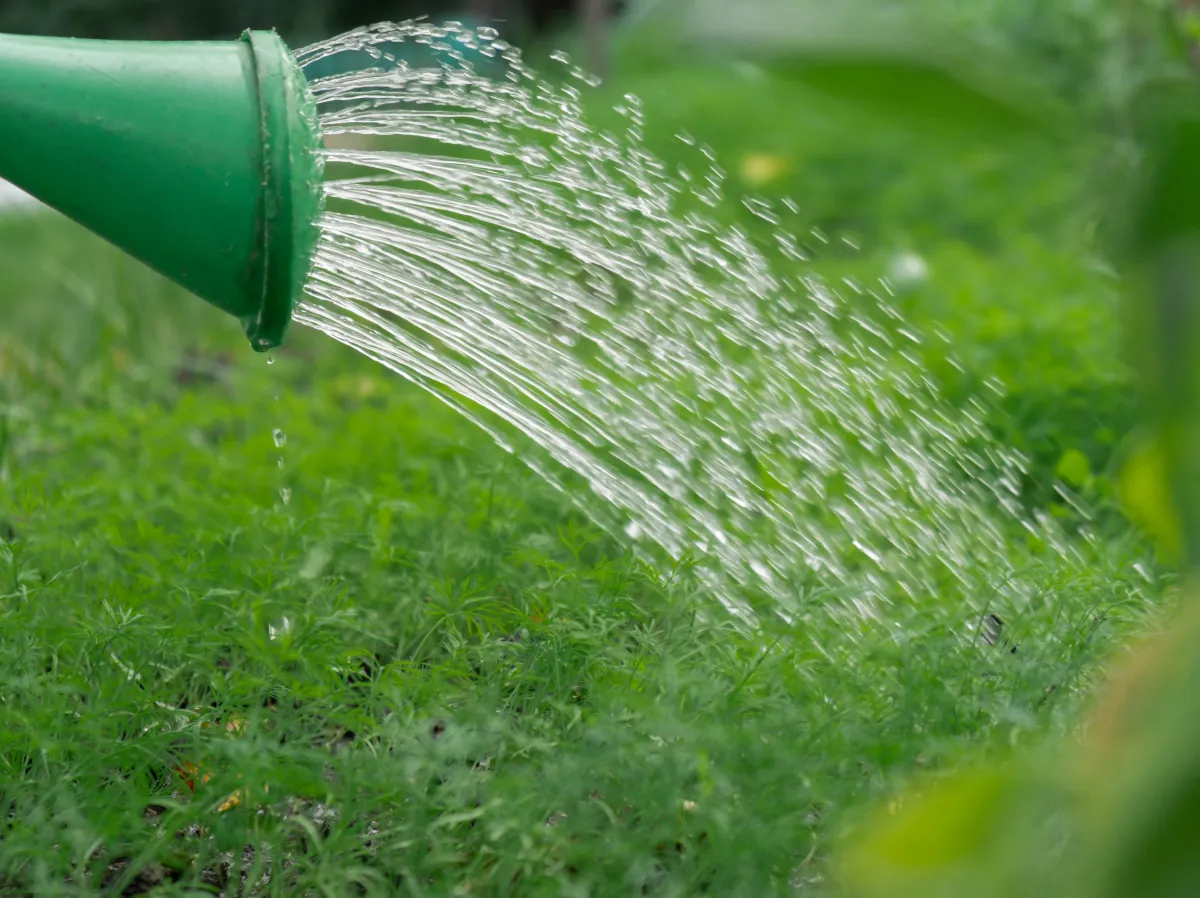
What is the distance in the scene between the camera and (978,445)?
3.33 metres

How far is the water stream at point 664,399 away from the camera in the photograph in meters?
2.67

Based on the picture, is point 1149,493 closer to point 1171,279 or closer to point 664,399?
point 1171,279

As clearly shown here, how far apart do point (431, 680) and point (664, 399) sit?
4.17ft

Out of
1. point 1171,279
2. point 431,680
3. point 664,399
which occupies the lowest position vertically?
point 664,399

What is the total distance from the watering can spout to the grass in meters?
0.65

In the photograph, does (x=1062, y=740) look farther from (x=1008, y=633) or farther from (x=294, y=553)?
(x=294, y=553)

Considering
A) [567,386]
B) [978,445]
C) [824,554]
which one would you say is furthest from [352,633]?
[978,445]

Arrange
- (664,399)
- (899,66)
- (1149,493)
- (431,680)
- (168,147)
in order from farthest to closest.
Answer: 1. (664,399)
2. (431,680)
3. (168,147)
4. (1149,493)
5. (899,66)

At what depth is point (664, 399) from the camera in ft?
10.7

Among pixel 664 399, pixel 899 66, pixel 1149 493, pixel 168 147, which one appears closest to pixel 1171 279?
pixel 899 66

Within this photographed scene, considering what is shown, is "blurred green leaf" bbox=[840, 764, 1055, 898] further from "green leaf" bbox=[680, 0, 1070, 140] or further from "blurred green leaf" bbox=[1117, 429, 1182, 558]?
"green leaf" bbox=[680, 0, 1070, 140]

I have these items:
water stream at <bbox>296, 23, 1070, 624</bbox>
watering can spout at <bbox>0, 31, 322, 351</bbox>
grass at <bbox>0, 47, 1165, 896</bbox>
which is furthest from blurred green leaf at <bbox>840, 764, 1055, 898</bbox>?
water stream at <bbox>296, 23, 1070, 624</bbox>

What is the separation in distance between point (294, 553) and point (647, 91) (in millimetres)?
5686

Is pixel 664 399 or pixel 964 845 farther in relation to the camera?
pixel 664 399
